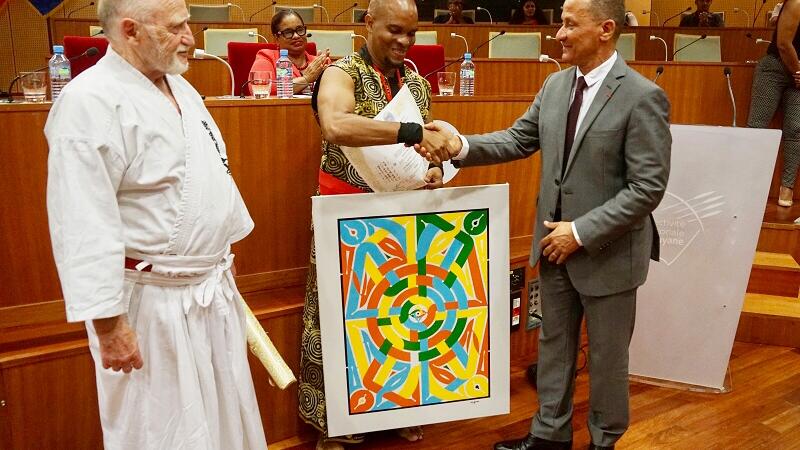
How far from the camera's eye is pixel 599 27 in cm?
190

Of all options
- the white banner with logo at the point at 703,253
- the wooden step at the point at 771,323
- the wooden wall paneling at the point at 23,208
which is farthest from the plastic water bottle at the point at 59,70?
the wooden step at the point at 771,323

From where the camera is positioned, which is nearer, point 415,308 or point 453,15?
point 415,308

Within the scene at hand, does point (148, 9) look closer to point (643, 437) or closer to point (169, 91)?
point (169, 91)

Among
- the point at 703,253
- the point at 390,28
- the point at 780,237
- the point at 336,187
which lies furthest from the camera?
the point at 780,237

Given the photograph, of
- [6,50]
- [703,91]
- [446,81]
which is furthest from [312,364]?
[6,50]

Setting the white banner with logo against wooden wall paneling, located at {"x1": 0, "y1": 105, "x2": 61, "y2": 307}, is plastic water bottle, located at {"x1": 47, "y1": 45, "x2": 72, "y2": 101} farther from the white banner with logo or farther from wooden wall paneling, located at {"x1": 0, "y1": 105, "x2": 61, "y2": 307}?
the white banner with logo

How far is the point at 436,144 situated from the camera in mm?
1976

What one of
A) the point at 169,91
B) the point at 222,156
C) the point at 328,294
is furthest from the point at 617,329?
the point at 169,91

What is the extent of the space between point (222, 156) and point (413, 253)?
719mm

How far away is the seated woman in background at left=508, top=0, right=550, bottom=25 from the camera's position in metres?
7.75

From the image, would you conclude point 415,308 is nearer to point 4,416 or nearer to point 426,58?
point 4,416

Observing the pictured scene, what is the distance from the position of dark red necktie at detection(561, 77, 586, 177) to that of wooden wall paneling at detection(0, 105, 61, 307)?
1532mm

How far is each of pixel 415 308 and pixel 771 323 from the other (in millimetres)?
2086

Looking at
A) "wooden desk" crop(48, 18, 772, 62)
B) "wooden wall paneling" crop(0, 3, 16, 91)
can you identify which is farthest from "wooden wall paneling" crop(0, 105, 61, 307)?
"wooden wall paneling" crop(0, 3, 16, 91)
